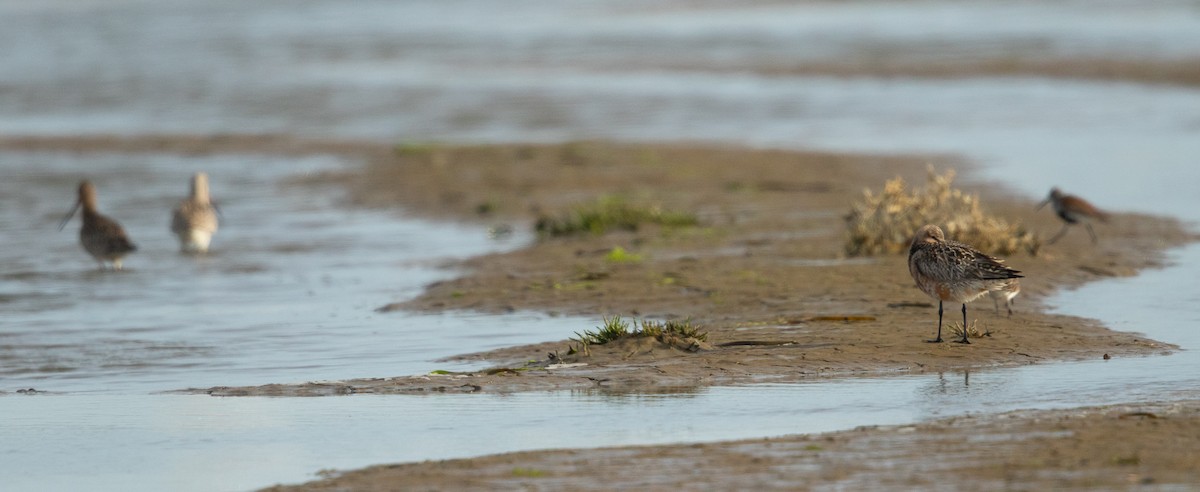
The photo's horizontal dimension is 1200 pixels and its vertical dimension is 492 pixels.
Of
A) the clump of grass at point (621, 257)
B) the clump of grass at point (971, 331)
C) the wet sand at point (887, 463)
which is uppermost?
the clump of grass at point (621, 257)

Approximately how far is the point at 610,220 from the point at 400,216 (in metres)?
4.22

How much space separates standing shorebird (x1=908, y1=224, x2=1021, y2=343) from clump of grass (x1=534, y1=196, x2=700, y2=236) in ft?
20.2

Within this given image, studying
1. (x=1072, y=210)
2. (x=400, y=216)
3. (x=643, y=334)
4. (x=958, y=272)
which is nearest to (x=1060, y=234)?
(x=1072, y=210)

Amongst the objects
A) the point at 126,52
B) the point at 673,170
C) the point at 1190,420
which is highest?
the point at 126,52

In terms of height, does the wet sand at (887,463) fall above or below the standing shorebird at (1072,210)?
below

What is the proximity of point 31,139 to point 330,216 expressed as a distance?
12.4m

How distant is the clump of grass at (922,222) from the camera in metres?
14.3

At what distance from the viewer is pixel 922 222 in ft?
47.8

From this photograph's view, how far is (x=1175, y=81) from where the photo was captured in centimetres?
3334

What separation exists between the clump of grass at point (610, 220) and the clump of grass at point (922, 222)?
9.23 ft

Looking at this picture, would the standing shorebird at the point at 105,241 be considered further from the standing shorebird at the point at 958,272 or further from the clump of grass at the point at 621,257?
the standing shorebird at the point at 958,272

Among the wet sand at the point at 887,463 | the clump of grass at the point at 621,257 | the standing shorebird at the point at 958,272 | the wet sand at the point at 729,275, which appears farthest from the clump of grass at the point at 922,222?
the wet sand at the point at 887,463

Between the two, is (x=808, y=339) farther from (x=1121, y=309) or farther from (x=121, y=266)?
(x=121, y=266)

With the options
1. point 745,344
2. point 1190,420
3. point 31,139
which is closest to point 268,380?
point 745,344
